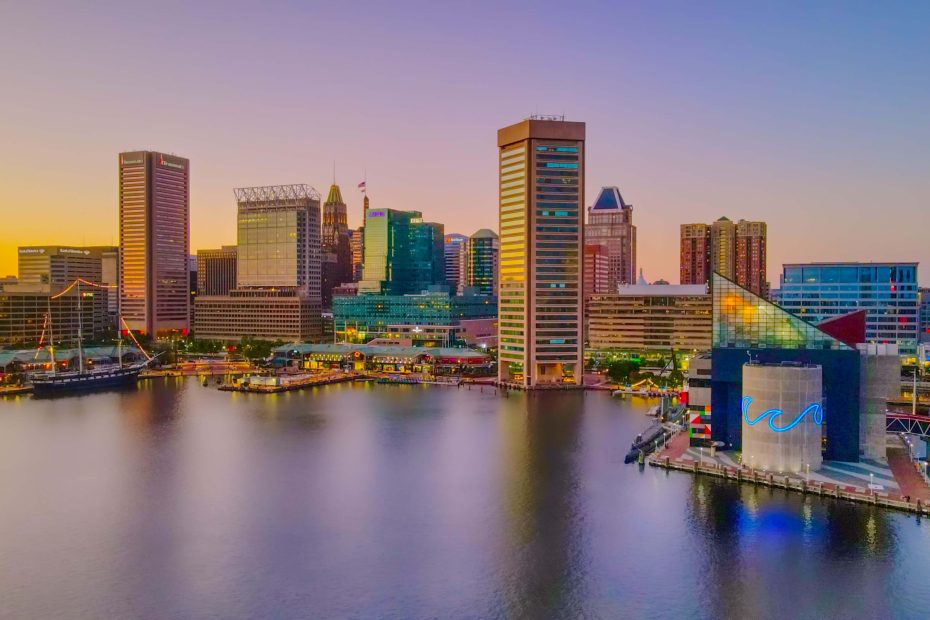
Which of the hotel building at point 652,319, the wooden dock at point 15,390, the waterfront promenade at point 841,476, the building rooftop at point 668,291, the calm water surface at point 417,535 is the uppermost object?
the building rooftop at point 668,291

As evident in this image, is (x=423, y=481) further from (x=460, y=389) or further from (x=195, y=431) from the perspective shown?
(x=460, y=389)

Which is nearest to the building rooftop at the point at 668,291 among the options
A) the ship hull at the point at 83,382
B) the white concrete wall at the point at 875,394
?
the ship hull at the point at 83,382

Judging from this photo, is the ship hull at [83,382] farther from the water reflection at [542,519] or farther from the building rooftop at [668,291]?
→ the building rooftop at [668,291]

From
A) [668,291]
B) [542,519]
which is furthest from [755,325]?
[668,291]

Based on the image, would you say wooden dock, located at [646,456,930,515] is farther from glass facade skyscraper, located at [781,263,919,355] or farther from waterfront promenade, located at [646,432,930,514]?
glass facade skyscraper, located at [781,263,919,355]

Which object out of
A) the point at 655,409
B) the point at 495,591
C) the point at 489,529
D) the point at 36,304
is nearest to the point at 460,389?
the point at 655,409

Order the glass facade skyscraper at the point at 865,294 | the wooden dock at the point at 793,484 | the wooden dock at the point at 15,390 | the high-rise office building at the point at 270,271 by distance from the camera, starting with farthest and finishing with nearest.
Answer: the high-rise office building at the point at 270,271 < the glass facade skyscraper at the point at 865,294 < the wooden dock at the point at 15,390 < the wooden dock at the point at 793,484
